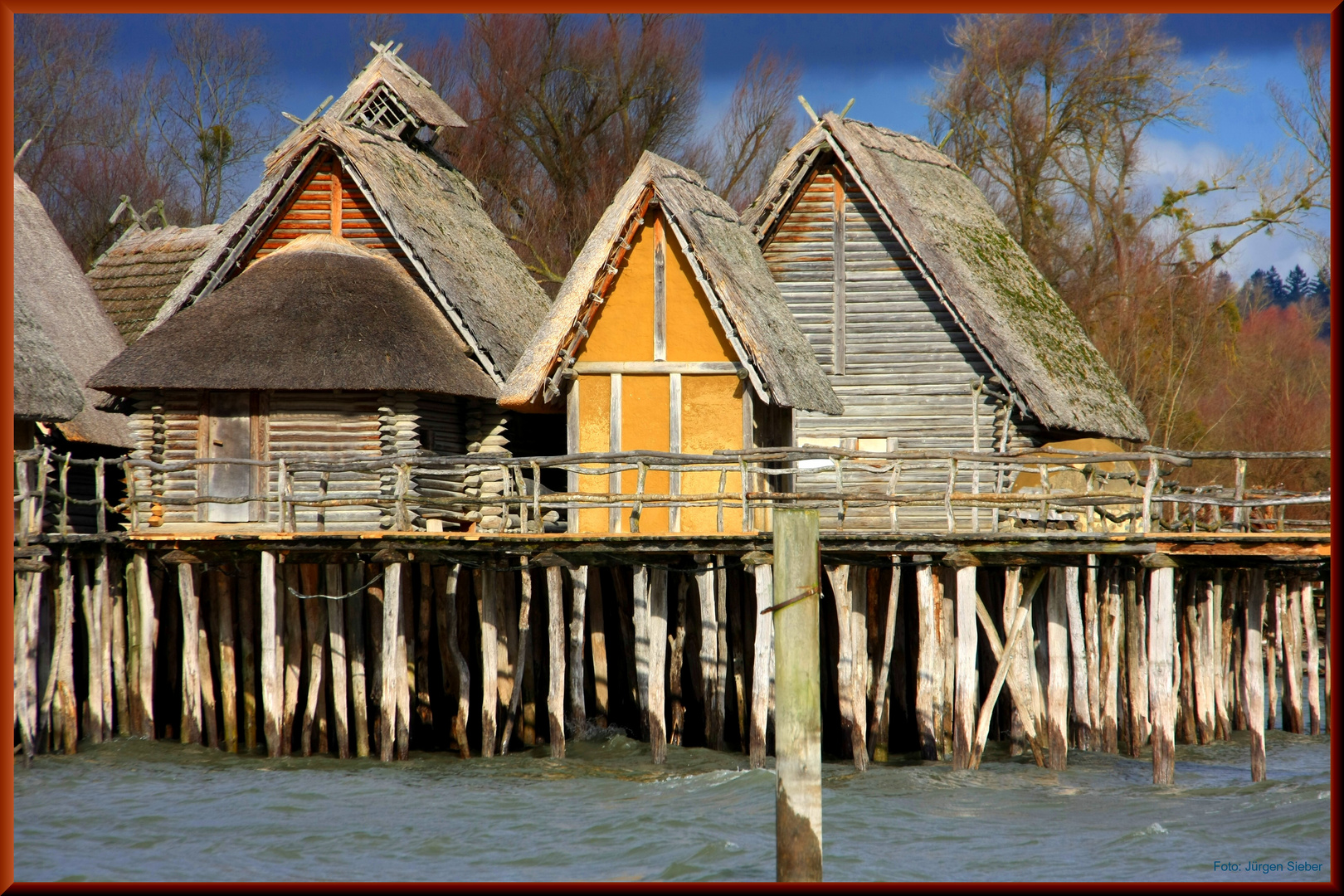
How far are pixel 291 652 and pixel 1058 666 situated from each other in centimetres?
924

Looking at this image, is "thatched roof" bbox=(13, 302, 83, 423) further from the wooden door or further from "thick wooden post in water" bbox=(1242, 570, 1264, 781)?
"thick wooden post in water" bbox=(1242, 570, 1264, 781)

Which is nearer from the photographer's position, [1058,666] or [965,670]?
[965,670]

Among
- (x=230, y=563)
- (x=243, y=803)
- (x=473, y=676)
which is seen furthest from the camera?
(x=473, y=676)

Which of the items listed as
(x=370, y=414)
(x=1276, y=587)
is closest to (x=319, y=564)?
(x=370, y=414)

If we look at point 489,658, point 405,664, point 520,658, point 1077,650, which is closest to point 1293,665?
point 1077,650

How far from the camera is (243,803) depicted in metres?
14.8

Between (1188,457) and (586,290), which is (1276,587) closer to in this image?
(1188,457)

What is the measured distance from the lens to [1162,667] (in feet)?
49.3

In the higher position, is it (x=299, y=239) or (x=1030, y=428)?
(x=299, y=239)

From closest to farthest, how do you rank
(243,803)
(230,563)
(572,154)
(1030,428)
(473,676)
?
(243,803) < (230,563) < (473,676) < (1030,428) < (572,154)

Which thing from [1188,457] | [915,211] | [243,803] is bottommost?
[243,803]

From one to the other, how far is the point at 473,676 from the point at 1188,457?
9840mm

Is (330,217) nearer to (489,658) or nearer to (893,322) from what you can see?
(489,658)

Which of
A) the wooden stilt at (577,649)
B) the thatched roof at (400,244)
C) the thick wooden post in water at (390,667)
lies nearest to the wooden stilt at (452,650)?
the thick wooden post in water at (390,667)
